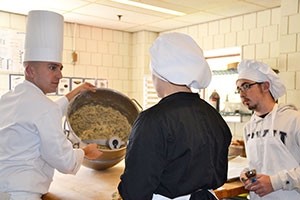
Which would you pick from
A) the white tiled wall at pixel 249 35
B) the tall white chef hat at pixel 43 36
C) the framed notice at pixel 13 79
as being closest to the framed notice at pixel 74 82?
the framed notice at pixel 13 79

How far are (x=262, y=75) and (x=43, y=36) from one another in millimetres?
1318

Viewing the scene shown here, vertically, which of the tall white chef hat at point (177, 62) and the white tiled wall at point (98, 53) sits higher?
the white tiled wall at point (98, 53)

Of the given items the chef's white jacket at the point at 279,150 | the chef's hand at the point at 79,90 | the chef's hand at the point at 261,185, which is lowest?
the chef's hand at the point at 261,185

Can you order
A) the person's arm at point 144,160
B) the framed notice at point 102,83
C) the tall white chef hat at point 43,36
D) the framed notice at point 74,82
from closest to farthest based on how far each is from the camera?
the person's arm at point 144,160, the tall white chef hat at point 43,36, the framed notice at point 74,82, the framed notice at point 102,83

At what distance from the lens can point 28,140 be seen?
4.57 ft

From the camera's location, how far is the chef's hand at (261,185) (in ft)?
5.54

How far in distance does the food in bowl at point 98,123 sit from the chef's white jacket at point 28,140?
1.48 ft

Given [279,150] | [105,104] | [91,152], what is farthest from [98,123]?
[279,150]

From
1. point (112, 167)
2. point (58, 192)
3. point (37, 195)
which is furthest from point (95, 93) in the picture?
point (37, 195)

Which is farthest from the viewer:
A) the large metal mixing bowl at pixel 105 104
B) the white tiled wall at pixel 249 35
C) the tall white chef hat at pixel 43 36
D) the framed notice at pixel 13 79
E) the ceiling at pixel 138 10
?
the framed notice at pixel 13 79

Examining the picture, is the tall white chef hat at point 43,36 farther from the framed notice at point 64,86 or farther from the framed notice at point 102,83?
the framed notice at point 102,83

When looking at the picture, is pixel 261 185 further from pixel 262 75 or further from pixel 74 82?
pixel 74 82

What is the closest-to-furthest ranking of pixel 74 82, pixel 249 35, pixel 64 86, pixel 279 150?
pixel 279 150 → pixel 249 35 → pixel 64 86 → pixel 74 82

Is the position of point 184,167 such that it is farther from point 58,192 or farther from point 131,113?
point 131,113
